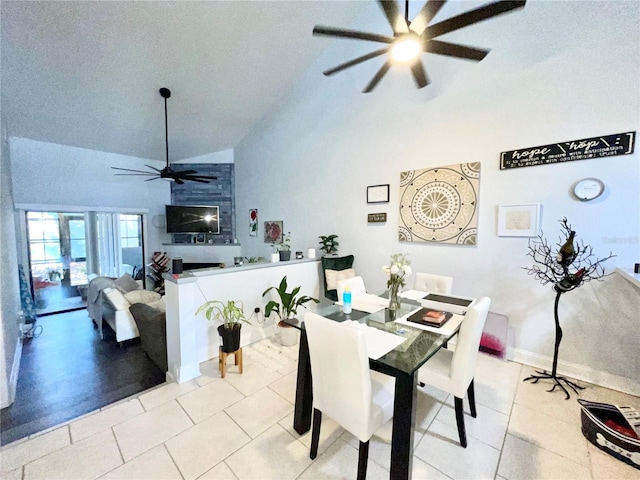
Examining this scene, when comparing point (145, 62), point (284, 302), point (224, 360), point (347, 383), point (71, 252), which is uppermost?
point (145, 62)

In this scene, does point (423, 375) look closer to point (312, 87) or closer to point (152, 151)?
point (312, 87)

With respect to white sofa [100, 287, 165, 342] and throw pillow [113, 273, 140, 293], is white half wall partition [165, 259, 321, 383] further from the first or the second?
throw pillow [113, 273, 140, 293]

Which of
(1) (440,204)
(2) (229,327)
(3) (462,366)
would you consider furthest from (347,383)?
(1) (440,204)

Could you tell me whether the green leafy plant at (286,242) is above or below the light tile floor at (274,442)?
above

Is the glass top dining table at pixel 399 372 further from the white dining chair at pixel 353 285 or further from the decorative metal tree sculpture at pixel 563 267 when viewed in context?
the decorative metal tree sculpture at pixel 563 267

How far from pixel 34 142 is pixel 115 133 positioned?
1.31 m

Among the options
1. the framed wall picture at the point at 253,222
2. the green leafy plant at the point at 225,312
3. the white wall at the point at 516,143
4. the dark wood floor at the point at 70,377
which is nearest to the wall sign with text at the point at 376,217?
the white wall at the point at 516,143

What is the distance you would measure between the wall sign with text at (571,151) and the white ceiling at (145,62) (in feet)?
9.71

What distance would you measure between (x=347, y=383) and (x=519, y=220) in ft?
8.27

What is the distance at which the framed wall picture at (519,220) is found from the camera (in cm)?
256

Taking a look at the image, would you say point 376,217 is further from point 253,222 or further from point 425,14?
point 253,222

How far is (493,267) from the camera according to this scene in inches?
112

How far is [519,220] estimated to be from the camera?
2.64 meters

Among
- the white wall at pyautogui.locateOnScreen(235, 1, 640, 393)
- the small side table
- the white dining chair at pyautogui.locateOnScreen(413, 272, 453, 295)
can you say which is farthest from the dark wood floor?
the white wall at pyautogui.locateOnScreen(235, 1, 640, 393)
